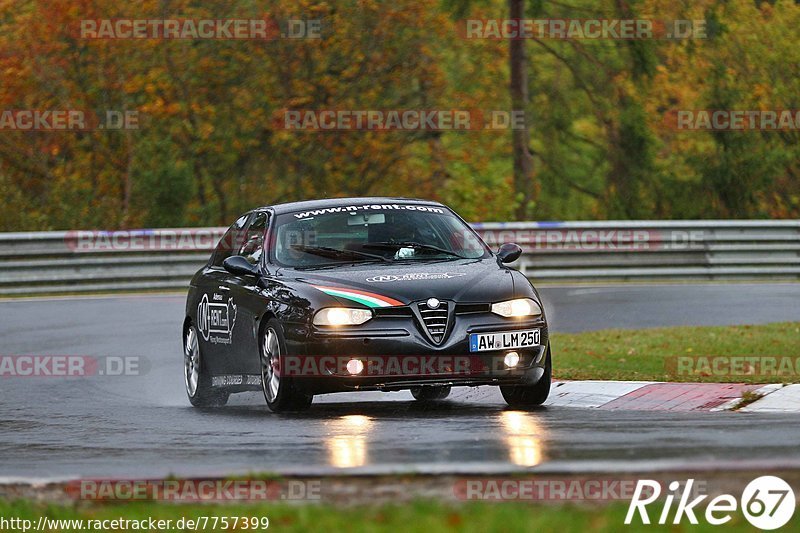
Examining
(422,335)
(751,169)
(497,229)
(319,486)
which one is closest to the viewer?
(319,486)

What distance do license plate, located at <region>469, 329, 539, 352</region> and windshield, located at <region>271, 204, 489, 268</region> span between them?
107cm

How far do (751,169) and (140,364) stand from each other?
23738mm

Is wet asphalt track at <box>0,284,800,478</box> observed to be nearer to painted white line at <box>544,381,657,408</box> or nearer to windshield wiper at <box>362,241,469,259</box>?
painted white line at <box>544,381,657,408</box>

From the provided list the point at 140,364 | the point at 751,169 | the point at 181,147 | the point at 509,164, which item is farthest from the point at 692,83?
the point at 140,364

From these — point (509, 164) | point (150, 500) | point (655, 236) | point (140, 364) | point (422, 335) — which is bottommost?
point (509, 164)

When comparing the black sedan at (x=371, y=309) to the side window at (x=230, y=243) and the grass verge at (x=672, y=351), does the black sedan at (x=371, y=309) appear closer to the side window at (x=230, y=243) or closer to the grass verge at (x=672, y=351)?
the side window at (x=230, y=243)

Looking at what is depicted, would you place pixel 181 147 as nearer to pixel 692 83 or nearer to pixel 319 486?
pixel 692 83

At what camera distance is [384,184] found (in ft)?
125

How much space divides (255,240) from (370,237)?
3.73 ft

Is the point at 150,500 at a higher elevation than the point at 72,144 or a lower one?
higher
